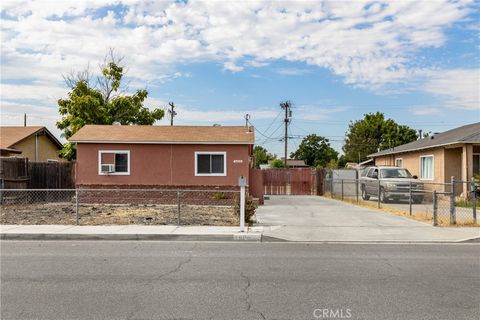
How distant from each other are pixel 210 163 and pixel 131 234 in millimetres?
10894

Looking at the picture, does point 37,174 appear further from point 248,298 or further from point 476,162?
point 476,162

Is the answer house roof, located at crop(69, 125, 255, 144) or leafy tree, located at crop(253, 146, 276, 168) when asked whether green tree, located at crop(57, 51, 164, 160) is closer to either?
house roof, located at crop(69, 125, 255, 144)

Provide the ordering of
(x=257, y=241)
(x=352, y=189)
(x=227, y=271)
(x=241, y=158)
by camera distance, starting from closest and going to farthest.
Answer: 1. (x=227, y=271)
2. (x=257, y=241)
3. (x=241, y=158)
4. (x=352, y=189)

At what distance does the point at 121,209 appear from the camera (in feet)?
62.3

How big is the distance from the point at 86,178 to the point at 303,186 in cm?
1764

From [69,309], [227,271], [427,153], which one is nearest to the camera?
[69,309]

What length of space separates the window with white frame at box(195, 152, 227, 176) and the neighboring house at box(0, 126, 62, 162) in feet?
40.8

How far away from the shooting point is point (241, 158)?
22.8 metres

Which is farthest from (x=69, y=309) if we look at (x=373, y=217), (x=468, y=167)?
(x=468, y=167)

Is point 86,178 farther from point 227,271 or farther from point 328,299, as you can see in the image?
point 328,299

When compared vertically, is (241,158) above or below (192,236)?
above

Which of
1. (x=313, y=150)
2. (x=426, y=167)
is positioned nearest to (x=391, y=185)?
(x=426, y=167)

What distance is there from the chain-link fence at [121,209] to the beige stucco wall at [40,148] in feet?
26.3

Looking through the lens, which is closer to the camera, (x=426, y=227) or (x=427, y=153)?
(x=426, y=227)
